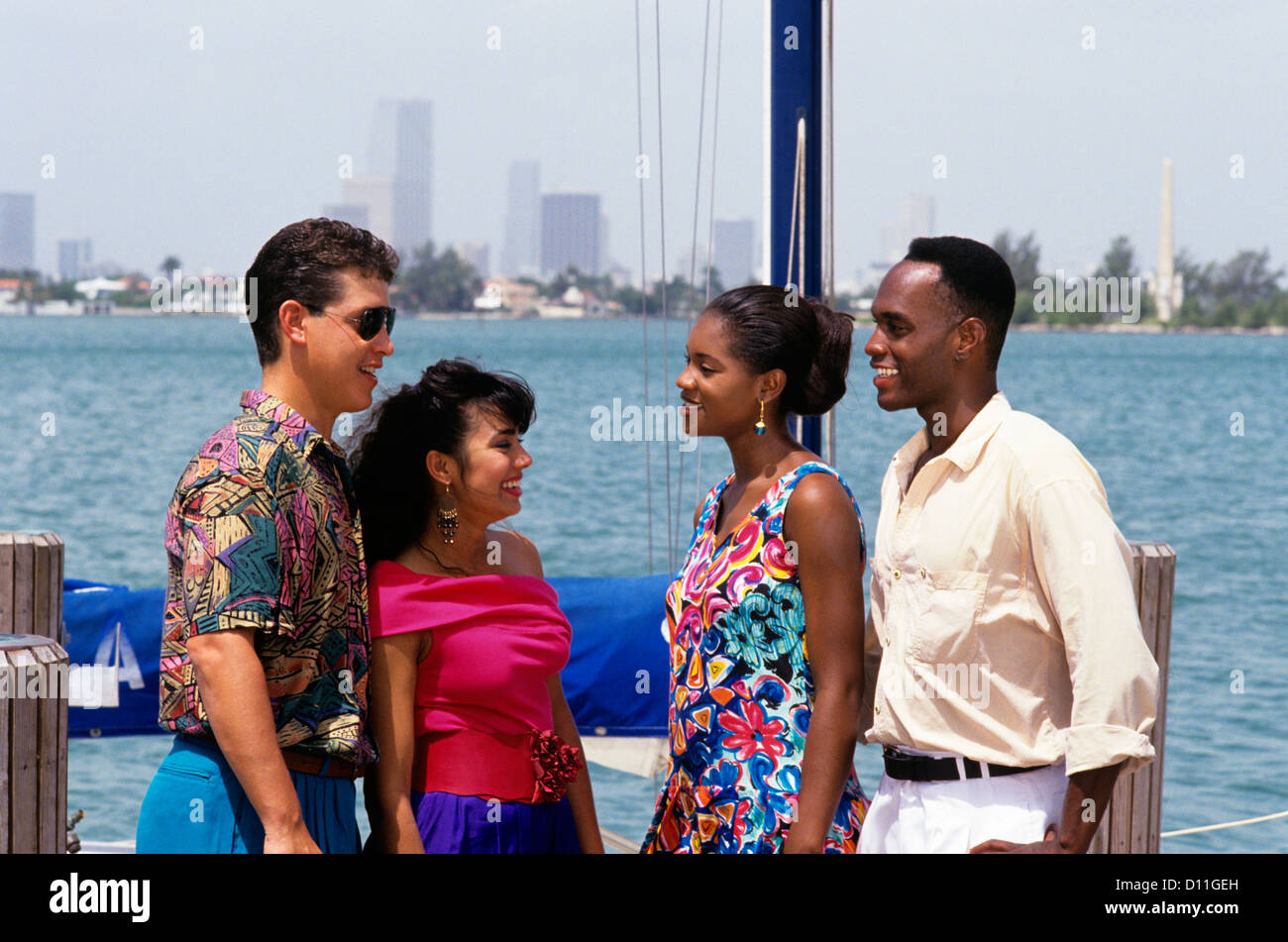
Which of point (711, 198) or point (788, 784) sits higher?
point (711, 198)

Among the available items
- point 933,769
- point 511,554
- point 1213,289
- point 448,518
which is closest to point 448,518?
point 448,518

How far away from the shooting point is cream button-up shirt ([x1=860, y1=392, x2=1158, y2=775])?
223cm

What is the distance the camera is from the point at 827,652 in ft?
8.52

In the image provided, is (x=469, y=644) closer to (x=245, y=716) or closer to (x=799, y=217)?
(x=245, y=716)

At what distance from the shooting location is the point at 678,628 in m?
2.76

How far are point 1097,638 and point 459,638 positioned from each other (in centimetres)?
107

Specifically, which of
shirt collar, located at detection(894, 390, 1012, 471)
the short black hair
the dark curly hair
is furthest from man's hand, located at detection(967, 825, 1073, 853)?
the dark curly hair

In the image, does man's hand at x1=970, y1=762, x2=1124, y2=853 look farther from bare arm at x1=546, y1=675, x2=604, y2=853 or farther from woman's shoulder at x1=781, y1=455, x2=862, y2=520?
bare arm at x1=546, y1=675, x2=604, y2=853

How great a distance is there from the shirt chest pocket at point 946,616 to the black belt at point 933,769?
156 mm

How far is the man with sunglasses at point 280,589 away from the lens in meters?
2.29
